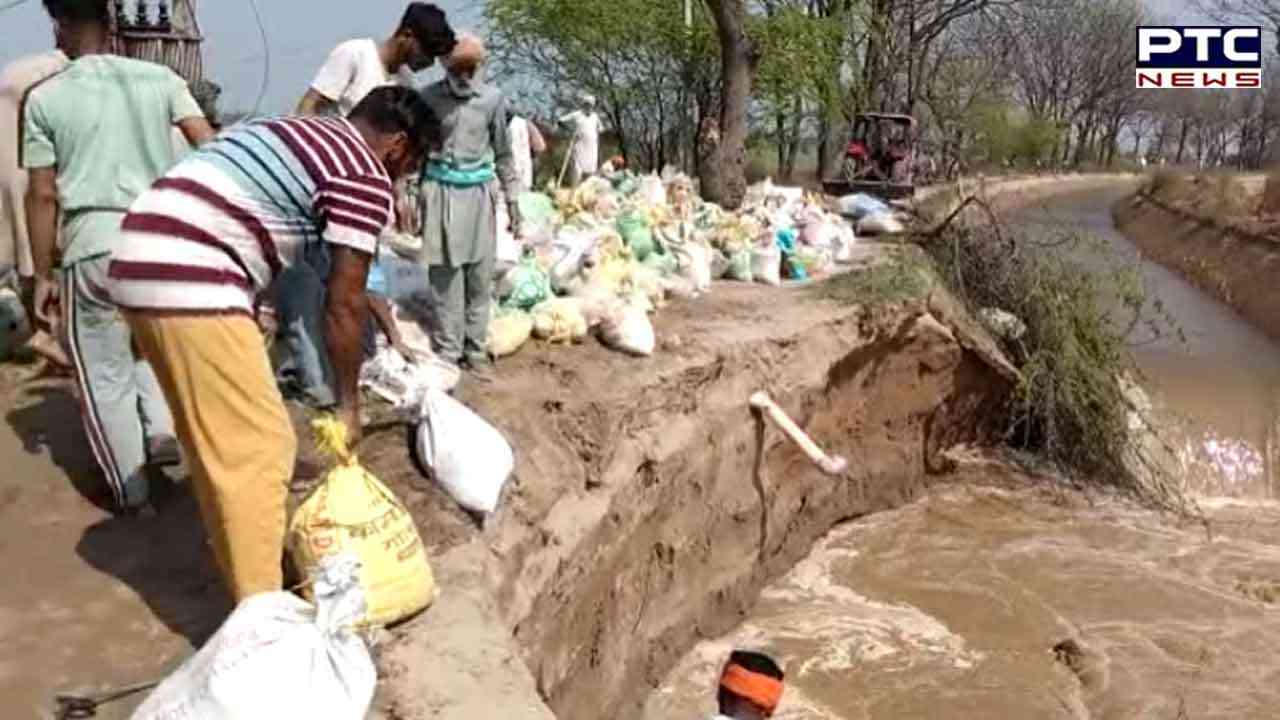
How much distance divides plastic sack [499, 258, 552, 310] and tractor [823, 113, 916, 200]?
12.8 m

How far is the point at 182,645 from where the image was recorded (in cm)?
318

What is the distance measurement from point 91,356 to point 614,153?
16866 mm

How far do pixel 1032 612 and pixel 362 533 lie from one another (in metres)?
4.97

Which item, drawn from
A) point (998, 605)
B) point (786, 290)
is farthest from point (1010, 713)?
point (786, 290)

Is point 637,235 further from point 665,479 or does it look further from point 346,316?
point 346,316

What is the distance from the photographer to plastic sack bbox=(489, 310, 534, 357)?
5675mm

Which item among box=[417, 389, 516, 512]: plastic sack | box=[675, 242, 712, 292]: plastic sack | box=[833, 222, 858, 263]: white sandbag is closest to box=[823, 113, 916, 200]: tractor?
box=[833, 222, 858, 263]: white sandbag

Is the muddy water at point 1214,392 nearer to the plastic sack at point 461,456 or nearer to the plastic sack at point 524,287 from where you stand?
the plastic sack at point 524,287

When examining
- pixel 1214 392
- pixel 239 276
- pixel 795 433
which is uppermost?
pixel 239 276

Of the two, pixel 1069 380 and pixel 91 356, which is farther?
pixel 1069 380

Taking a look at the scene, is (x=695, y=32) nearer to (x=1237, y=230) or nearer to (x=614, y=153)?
(x=614, y=153)

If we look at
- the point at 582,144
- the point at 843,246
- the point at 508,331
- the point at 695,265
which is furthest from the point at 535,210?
the point at 582,144

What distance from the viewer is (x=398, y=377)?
4855mm

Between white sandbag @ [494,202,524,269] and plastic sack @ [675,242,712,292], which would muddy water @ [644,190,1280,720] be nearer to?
plastic sack @ [675,242,712,292]
